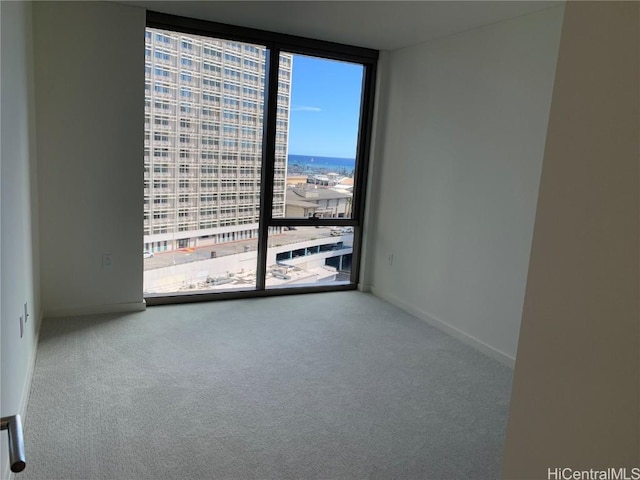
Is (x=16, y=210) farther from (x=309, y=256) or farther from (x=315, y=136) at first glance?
(x=309, y=256)

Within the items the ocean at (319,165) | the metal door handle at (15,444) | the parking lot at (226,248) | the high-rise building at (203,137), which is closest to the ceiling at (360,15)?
the high-rise building at (203,137)

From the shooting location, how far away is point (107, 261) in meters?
3.73

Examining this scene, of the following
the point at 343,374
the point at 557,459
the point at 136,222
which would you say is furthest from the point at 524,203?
the point at 136,222

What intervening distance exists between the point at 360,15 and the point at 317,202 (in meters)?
1.81

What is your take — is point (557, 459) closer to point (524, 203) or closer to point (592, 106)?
point (592, 106)

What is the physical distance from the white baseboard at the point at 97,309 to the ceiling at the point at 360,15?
90.5 inches

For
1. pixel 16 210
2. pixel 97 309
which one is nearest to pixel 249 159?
pixel 97 309

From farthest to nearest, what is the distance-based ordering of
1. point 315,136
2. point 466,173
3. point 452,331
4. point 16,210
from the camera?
point 315,136 → point 452,331 → point 466,173 → point 16,210

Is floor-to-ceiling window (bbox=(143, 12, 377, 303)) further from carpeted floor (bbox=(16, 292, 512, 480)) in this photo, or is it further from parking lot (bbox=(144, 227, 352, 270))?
carpeted floor (bbox=(16, 292, 512, 480))

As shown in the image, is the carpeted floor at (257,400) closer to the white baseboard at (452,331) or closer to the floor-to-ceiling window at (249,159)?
the white baseboard at (452,331)

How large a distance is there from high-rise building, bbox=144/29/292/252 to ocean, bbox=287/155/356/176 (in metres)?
0.11

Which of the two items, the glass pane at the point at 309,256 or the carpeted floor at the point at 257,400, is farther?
the glass pane at the point at 309,256

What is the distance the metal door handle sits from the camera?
92 centimetres

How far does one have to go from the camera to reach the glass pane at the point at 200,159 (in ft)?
12.6
